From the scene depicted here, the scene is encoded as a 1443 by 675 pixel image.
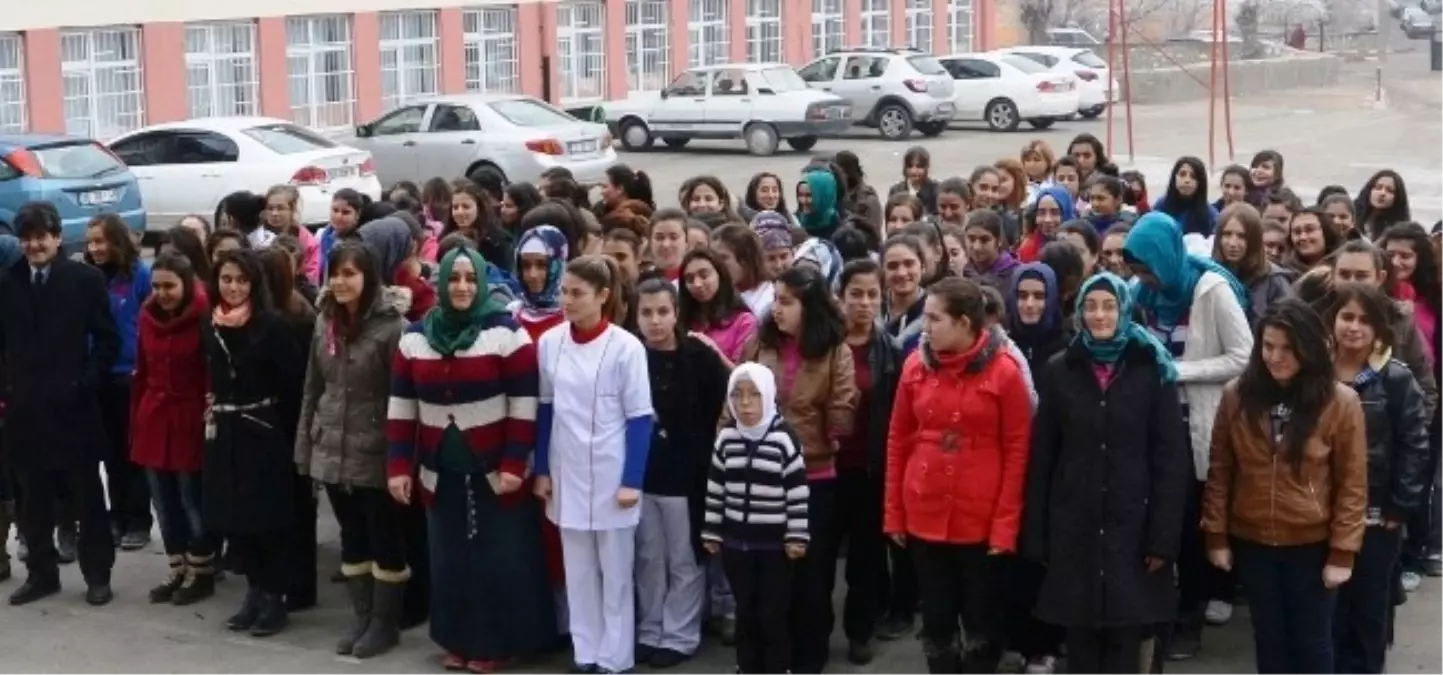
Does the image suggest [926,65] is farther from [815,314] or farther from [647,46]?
[815,314]

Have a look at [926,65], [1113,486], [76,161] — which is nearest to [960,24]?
[926,65]

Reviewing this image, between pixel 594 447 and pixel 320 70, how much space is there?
83.3 feet

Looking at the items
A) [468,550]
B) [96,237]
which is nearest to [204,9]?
[96,237]

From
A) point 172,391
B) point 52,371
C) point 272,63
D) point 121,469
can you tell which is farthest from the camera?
point 272,63

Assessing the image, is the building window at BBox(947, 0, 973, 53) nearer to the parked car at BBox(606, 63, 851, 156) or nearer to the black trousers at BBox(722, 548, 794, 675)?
the parked car at BBox(606, 63, 851, 156)

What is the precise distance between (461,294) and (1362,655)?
368cm

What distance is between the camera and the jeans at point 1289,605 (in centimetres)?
721

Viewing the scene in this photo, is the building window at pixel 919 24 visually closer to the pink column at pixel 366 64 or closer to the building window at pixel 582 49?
the building window at pixel 582 49

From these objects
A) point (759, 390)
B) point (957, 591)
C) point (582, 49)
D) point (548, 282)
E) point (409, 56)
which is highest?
point (582, 49)

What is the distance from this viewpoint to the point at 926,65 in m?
35.5

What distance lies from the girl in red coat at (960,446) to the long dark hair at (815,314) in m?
0.47

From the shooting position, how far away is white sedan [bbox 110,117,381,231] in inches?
870

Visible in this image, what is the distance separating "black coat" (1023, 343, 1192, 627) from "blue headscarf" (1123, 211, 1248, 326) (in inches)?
39.2

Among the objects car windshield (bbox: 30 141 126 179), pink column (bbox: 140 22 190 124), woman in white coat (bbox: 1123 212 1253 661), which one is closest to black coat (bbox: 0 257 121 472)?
woman in white coat (bbox: 1123 212 1253 661)
